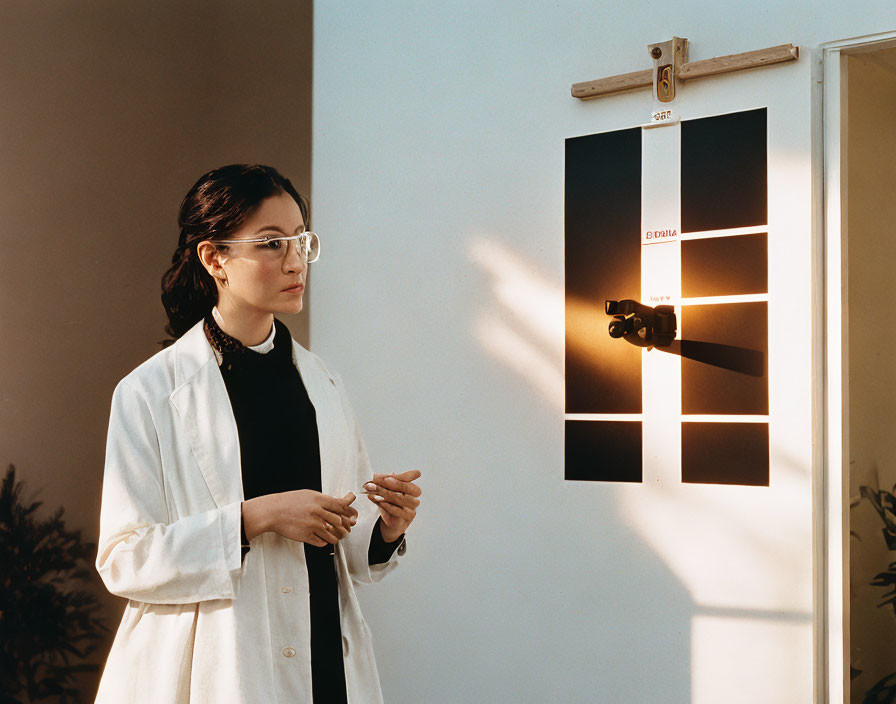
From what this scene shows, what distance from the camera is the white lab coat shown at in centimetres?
147

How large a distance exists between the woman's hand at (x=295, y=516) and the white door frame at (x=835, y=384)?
1515 mm

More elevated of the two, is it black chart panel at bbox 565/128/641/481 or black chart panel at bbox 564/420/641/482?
black chart panel at bbox 565/128/641/481

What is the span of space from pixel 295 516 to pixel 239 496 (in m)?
0.13

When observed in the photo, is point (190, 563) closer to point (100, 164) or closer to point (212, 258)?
point (212, 258)

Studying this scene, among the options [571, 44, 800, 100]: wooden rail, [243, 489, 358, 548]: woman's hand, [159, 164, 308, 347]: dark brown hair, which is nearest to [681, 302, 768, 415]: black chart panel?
[571, 44, 800, 100]: wooden rail

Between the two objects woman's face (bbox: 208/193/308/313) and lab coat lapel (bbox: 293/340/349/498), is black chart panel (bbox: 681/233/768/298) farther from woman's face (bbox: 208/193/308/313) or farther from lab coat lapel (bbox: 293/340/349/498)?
woman's face (bbox: 208/193/308/313)

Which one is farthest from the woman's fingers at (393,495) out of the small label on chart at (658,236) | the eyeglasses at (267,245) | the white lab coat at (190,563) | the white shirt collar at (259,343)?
the small label on chart at (658,236)

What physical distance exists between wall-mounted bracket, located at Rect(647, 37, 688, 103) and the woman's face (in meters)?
1.52

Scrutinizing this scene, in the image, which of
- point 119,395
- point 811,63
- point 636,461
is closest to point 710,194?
point 811,63

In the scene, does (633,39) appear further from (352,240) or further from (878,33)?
(352,240)

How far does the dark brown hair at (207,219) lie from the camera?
162 cm

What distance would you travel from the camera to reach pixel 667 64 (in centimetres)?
276

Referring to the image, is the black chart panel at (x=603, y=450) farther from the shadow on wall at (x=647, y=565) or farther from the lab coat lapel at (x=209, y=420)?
the lab coat lapel at (x=209, y=420)

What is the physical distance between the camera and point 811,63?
2.55m
